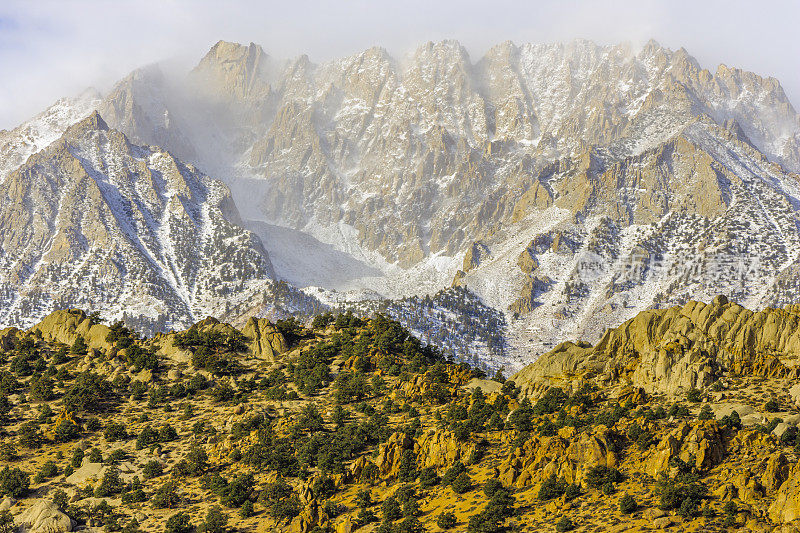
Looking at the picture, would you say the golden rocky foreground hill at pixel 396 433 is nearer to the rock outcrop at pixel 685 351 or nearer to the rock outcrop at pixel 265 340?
the rock outcrop at pixel 685 351

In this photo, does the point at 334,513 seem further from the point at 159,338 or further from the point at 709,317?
the point at 159,338

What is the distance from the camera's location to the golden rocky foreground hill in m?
78.8

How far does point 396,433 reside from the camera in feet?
319

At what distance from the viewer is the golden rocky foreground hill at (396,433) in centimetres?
7875

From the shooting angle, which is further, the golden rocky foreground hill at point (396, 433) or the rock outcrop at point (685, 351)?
the rock outcrop at point (685, 351)

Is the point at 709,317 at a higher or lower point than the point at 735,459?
higher

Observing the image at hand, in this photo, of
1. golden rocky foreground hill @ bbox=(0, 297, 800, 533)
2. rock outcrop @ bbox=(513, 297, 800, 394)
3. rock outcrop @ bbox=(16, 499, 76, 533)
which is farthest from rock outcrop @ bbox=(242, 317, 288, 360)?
rock outcrop @ bbox=(16, 499, 76, 533)

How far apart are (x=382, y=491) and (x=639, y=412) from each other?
2760 centimetres

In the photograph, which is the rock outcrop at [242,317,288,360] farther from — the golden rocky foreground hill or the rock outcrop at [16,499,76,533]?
the rock outcrop at [16,499,76,533]

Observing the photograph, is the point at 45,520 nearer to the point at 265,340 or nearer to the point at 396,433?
the point at 396,433

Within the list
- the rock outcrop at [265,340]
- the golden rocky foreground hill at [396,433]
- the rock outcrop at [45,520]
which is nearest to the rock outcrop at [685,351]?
the golden rocky foreground hill at [396,433]

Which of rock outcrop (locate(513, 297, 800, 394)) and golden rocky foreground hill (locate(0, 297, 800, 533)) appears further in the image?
rock outcrop (locate(513, 297, 800, 394))

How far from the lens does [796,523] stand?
67375 millimetres

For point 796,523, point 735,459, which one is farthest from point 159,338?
point 796,523
